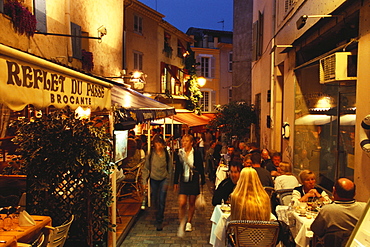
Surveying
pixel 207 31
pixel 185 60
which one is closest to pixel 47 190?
pixel 185 60

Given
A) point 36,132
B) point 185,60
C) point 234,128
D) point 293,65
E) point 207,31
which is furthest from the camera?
point 207,31

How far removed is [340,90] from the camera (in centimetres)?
648

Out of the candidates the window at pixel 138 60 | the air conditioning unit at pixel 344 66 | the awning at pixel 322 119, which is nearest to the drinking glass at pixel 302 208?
the awning at pixel 322 119

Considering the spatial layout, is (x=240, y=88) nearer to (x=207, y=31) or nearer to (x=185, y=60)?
(x=185, y=60)

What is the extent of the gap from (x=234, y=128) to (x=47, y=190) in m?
11.7

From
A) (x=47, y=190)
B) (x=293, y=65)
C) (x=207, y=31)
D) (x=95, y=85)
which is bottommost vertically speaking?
(x=47, y=190)

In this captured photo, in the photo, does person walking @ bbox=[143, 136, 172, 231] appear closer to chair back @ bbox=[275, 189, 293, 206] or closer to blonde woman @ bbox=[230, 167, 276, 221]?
chair back @ bbox=[275, 189, 293, 206]

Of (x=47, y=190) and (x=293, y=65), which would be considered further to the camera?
(x=293, y=65)

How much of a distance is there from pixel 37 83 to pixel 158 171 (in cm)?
469

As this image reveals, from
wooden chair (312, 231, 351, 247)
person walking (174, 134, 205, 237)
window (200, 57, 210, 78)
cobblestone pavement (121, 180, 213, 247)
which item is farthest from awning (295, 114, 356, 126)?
window (200, 57, 210, 78)

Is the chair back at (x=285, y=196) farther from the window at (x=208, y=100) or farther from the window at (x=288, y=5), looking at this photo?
the window at (x=208, y=100)

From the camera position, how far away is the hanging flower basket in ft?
22.7

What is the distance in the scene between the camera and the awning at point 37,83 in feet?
8.57

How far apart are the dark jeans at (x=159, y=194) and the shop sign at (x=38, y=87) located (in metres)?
3.59
